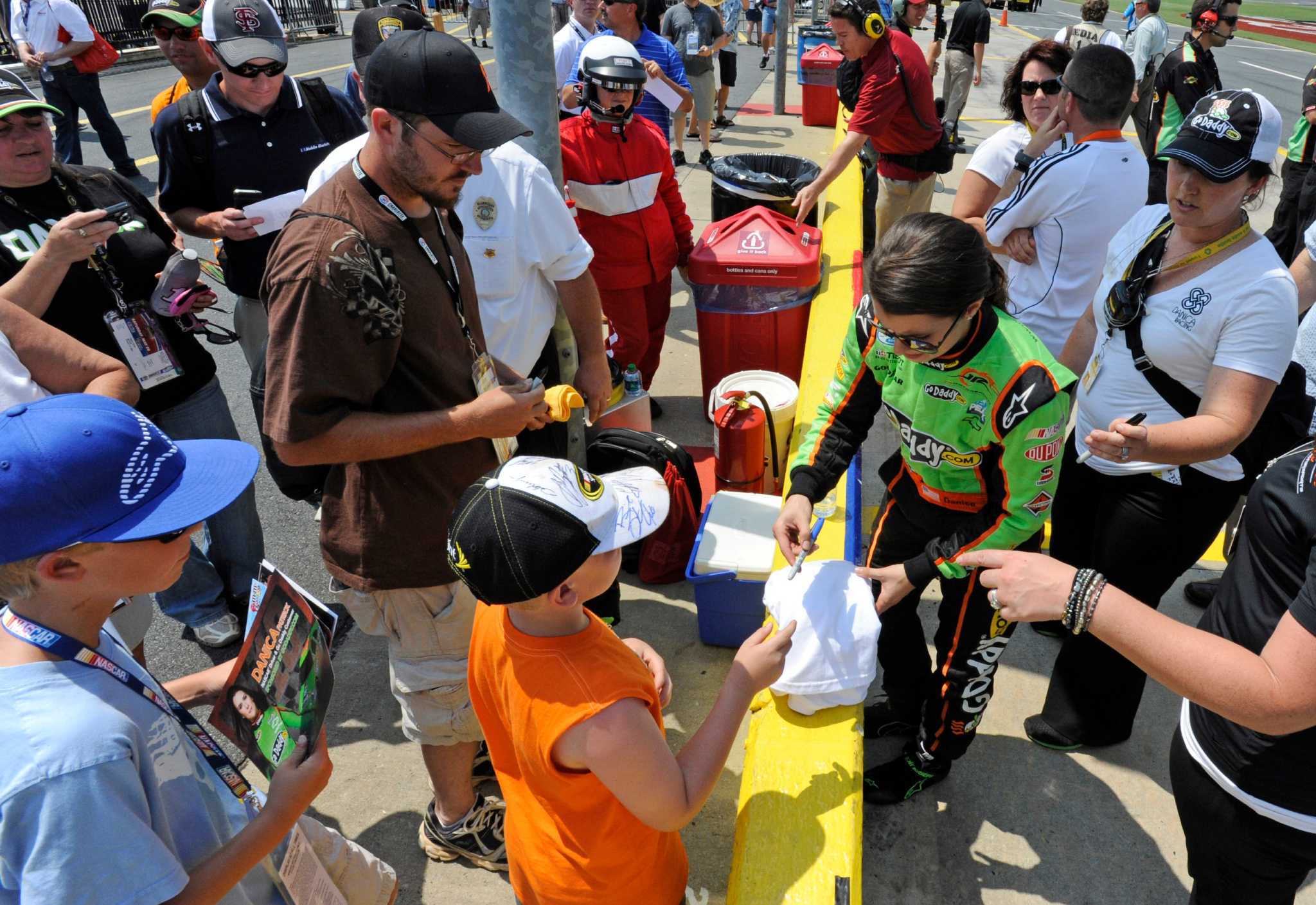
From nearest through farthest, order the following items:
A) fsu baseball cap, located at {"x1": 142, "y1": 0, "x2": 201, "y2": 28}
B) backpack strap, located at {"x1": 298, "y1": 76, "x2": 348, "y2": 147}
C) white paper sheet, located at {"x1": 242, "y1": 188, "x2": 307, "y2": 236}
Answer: white paper sheet, located at {"x1": 242, "y1": 188, "x2": 307, "y2": 236}, backpack strap, located at {"x1": 298, "y1": 76, "x2": 348, "y2": 147}, fsu baseball cap, located at {"x1": 142, "y1": 0, "x2": 201, "y2": 28}

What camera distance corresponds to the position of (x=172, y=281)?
122 inches

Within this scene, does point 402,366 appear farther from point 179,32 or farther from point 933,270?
point 179,32

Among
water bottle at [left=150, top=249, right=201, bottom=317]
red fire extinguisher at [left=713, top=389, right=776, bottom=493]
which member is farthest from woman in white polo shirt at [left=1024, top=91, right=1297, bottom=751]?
water bottle at [left=150, top=249, right=201, bottom=317]

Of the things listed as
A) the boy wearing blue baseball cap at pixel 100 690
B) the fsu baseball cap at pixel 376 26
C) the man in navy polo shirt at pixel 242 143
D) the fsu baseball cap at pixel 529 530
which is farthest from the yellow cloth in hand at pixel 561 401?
the fsu baseball cap at pixel 376 26

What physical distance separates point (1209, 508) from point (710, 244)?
3.13m

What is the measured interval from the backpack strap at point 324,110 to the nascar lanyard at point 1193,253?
10.9 ft

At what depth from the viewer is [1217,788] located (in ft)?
6.19

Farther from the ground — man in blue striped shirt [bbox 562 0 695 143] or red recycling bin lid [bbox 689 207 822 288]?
man in blue striped shirt [bbox 562 0 695 143]

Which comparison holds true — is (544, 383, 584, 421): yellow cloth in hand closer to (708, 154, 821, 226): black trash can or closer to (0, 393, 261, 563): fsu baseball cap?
(0, 393, 261, 563): fsu baseball cap

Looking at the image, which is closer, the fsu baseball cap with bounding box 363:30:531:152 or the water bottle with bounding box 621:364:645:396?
the fsu baseball cap with bounding box 363:30:531:152

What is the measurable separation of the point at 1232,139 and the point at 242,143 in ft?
12.0

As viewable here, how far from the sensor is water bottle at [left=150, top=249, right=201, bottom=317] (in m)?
3.09

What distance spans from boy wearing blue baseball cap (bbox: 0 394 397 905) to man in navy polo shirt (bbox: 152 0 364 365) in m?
2.32

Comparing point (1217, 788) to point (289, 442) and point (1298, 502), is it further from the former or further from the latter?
point (289, 442)
